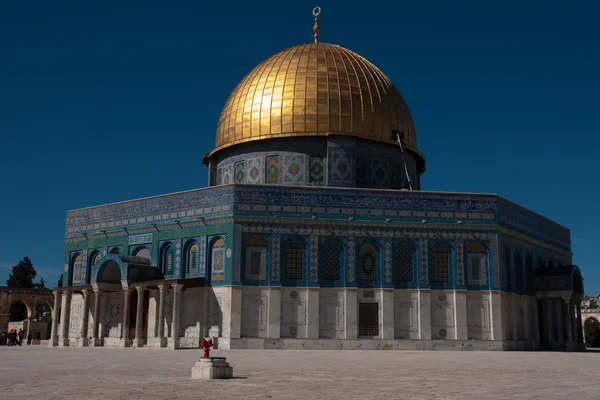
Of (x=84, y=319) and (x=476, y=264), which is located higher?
(x=476, y=264)

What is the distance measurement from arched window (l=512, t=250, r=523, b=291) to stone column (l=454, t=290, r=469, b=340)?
3.54m

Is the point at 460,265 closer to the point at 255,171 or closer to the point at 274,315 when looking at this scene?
the point at 274,315

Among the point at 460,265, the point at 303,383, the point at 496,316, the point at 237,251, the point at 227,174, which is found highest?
the point at 227,174

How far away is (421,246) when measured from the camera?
27.4m

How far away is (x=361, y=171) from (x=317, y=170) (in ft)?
6.50

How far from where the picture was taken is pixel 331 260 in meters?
27.0

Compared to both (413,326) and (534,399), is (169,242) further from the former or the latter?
(534,399)

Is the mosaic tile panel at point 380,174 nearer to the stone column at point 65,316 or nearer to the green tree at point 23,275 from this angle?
the stone column at point 65,316

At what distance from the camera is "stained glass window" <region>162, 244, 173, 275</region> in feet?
94.3

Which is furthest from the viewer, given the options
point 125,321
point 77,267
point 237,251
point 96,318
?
point 77,267

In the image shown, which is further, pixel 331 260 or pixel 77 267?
pixel 77 267

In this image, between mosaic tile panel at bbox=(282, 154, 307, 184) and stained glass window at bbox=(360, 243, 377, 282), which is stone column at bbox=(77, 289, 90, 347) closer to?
mosaic tile panel at bbox=(282, 154, 307, 184)

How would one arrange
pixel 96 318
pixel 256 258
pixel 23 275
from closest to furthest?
pixel 256 258, pixel 96 318, pixel 23 275

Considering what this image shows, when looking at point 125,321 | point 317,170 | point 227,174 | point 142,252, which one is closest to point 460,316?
point 317,170
